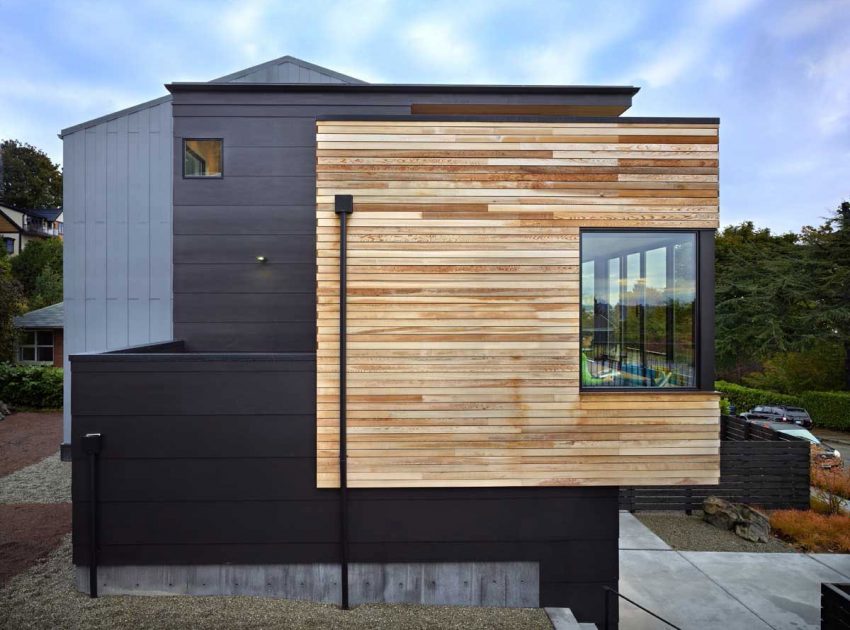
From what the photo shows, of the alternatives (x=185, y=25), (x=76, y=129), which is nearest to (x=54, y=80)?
(x=185, y=25)

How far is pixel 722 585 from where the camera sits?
5.51m

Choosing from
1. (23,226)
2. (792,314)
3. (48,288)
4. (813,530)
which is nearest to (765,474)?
(813,530)

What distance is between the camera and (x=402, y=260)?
14.6 feet

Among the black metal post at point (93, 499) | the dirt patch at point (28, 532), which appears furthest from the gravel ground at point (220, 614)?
the dirt patch at point (28, 532)

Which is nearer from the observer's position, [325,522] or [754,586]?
[325,522]

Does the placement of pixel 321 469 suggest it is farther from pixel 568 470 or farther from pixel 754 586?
pixel 754 586

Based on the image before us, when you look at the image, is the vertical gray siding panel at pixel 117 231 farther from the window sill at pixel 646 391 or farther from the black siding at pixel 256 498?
the window sill at pixel 646 391

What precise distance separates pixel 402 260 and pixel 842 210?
83.9 ft

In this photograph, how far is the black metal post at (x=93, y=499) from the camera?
14.1ft

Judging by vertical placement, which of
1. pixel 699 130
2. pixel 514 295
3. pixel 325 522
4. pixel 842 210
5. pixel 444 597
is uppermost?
pixel 842 210

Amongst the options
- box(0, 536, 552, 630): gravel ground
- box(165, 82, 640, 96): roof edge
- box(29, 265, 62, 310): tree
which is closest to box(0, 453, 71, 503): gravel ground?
box(0, 536, 552, 630): gravel ground

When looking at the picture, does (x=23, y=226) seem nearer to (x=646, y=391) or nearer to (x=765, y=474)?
(x=646, y=391)

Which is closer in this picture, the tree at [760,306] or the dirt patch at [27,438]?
the dirt patch at [27,438]

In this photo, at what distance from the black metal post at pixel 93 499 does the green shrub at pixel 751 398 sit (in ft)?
68.9
